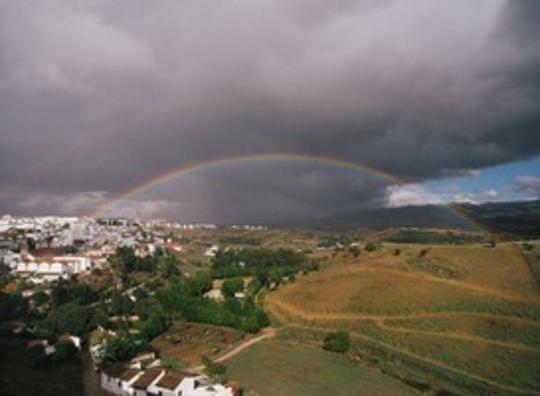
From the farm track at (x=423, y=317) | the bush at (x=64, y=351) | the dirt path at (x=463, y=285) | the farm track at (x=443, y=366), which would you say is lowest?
the bush at (x=64, y=351)

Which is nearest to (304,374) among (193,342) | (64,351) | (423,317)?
(423,317)

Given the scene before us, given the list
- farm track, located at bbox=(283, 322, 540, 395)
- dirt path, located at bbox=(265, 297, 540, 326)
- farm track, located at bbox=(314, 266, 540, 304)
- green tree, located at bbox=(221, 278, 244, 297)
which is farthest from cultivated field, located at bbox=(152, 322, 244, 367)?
farm track, located at bbox=(314, 266, 540, 304)

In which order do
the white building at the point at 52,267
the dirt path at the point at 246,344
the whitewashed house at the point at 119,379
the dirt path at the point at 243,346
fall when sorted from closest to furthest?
the whitewashed house at the point at 119,379 < the dirt path at the point at 243,346 < the dirt path at the point at 246,344 < the white building at the point at 52,267

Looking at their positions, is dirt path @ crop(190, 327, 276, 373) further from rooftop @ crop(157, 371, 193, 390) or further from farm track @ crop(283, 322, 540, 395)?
farm track @ crop(283, 322, 540, 395)

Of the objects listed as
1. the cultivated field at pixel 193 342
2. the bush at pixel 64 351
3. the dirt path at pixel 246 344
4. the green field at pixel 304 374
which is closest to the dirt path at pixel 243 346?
the dirt path at pixel 246 344

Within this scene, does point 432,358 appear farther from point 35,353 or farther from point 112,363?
point 35,353

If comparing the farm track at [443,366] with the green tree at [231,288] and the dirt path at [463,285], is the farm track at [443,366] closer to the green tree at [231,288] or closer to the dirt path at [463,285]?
the dirt path at [463,285]
